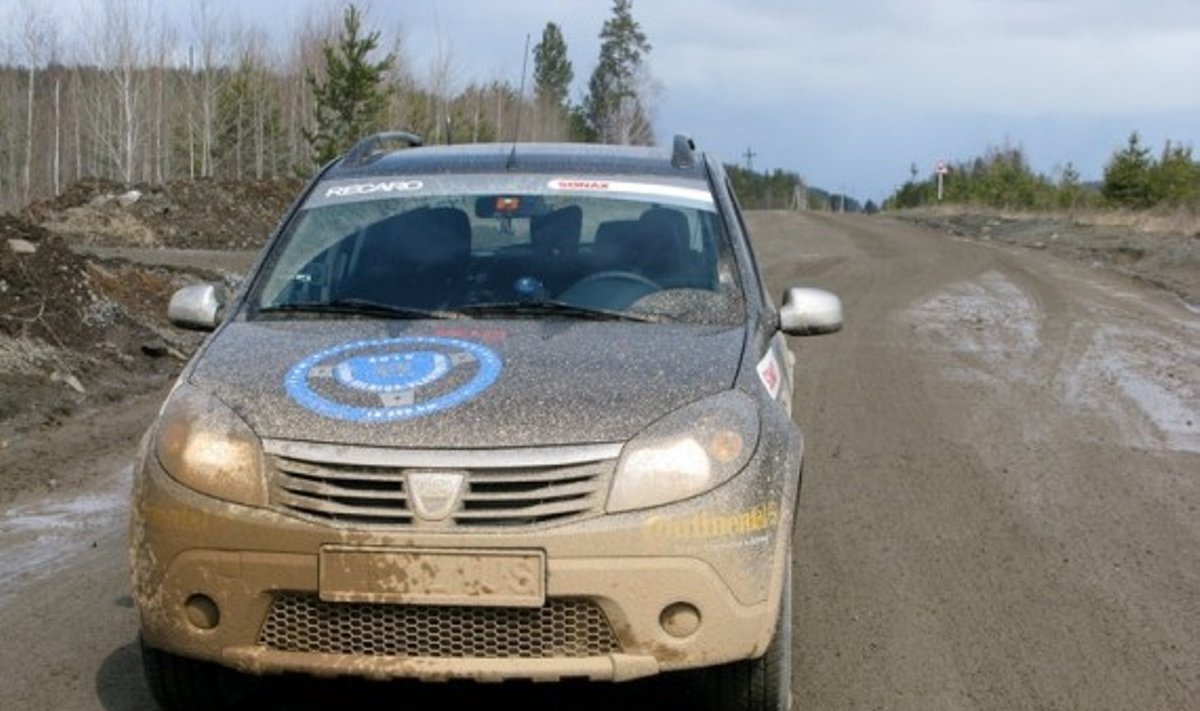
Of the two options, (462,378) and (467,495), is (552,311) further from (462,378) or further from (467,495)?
(467,495)

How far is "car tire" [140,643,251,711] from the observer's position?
13.5 feet

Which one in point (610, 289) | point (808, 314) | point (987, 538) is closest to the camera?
point (610, 289)

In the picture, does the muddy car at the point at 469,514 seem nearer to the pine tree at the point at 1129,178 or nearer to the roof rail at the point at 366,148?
the roof rail at the point at 366,148

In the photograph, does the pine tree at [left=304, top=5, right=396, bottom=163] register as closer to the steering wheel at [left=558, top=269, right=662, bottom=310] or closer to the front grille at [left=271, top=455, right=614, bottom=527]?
the steering wheel at [left=558, top=269, right=662, bottom=310]

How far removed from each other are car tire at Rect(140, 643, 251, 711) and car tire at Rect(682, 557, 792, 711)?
132 cm

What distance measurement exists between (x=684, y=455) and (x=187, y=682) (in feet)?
5.12

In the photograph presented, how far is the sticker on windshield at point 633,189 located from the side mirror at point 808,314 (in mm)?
472

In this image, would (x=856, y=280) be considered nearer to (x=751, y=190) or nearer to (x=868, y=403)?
(x=868, y=403)

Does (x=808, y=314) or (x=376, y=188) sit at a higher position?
(x=376, y=188)

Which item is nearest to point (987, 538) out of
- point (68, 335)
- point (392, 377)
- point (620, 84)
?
point (392, 377)

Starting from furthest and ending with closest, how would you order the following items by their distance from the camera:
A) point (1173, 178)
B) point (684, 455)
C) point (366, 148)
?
point (1173, 178), point (366, 148), point (684, 455)

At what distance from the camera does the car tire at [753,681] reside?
13.2 ft

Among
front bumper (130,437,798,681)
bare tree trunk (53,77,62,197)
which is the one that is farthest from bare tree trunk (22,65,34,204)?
front bumper (130,437,798,681)

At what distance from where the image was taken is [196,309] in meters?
4.96
